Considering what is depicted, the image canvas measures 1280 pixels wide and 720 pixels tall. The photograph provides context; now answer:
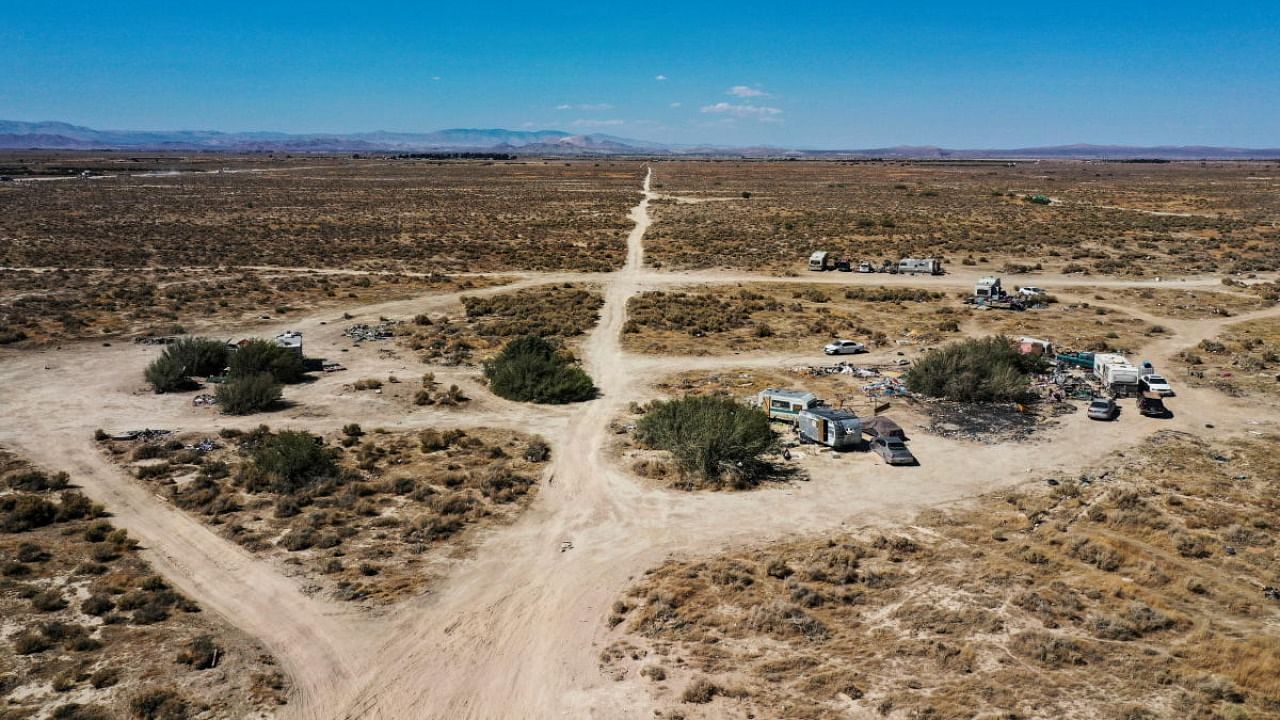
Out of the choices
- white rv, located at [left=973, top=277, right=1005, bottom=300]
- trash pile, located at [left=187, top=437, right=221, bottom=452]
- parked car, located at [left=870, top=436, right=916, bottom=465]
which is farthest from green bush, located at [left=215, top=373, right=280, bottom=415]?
white rv, located at [left=973, top=277, right=1005, bottom=300]

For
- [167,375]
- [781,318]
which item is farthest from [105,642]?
[781,318]

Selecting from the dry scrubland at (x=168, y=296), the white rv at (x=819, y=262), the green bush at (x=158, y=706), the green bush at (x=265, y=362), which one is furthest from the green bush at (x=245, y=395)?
the white rv at (x=819, y=262)

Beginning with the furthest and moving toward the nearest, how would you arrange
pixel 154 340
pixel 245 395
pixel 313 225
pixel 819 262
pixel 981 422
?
1. pixel 313 225
2. pixel 819 262
3. pixel 154 340
4. pixel 245 395
5. pixel 981 422

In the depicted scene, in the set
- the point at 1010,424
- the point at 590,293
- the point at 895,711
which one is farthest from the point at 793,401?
the point at 590,293

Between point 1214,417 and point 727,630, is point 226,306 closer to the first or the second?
point 727,630

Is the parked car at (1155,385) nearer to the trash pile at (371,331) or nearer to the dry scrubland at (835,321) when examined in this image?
the dry scrubland at (835,321)

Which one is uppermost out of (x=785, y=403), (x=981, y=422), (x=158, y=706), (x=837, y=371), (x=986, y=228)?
(x=986, y=228)

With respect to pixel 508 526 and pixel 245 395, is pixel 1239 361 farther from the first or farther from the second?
pixel 245 395

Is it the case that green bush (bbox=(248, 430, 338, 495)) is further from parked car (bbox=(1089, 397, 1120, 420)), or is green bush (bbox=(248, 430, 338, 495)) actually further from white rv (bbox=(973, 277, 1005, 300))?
white rv (bbox=(973, 277, 1005, 300))
